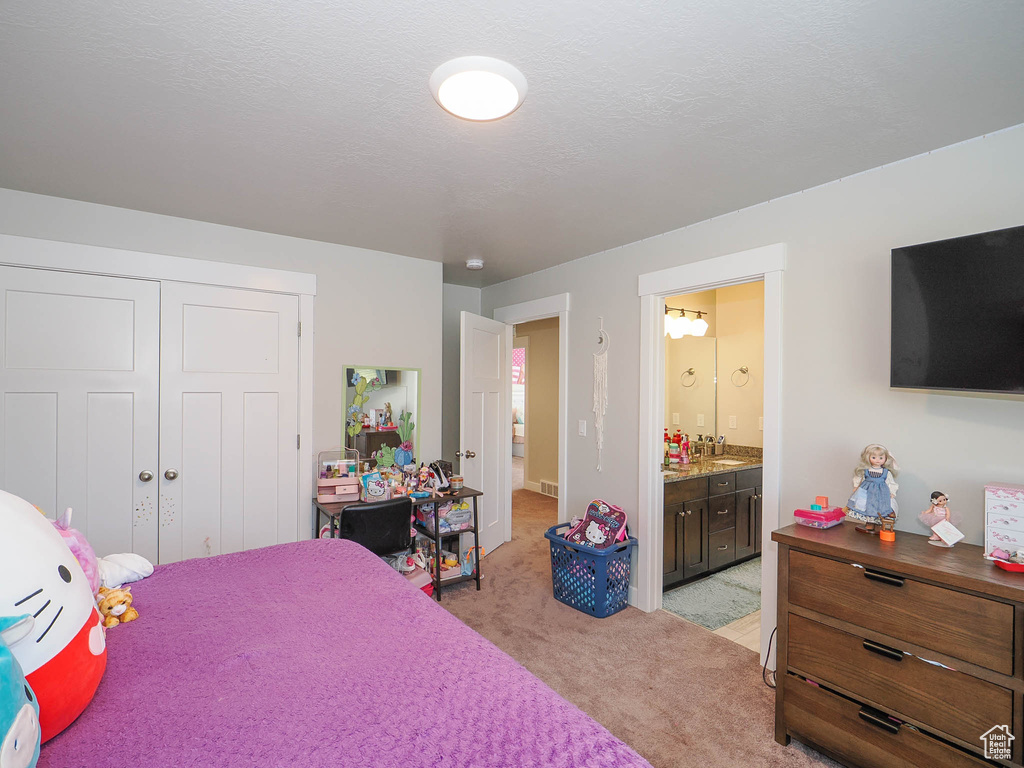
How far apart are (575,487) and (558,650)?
1.25m

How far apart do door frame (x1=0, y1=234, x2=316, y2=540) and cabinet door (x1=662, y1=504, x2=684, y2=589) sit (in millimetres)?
2381

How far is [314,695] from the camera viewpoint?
3.61 ft

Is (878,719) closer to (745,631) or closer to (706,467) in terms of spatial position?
(745,631)

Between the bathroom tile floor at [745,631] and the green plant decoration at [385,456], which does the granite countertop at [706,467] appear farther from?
the green plant decoration at [385,456]

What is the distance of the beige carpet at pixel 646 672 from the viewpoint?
203 cm

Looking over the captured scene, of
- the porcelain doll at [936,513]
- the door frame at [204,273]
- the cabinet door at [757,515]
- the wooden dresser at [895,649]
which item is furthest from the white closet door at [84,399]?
the cabinet door at [757,515]

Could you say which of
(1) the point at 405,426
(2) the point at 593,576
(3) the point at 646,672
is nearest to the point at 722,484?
(2) the point at 593,576

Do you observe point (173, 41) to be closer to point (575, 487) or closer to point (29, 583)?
point (29, 583)

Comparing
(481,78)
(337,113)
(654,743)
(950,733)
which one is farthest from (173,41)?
(950,733)

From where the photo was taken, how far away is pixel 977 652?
1.56m

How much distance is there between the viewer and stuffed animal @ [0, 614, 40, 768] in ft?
2.44

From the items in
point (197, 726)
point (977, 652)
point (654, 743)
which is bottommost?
point (654, 743)

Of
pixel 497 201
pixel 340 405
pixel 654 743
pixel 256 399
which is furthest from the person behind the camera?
pixel 340 405

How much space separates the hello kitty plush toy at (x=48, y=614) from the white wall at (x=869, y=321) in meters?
2.66
